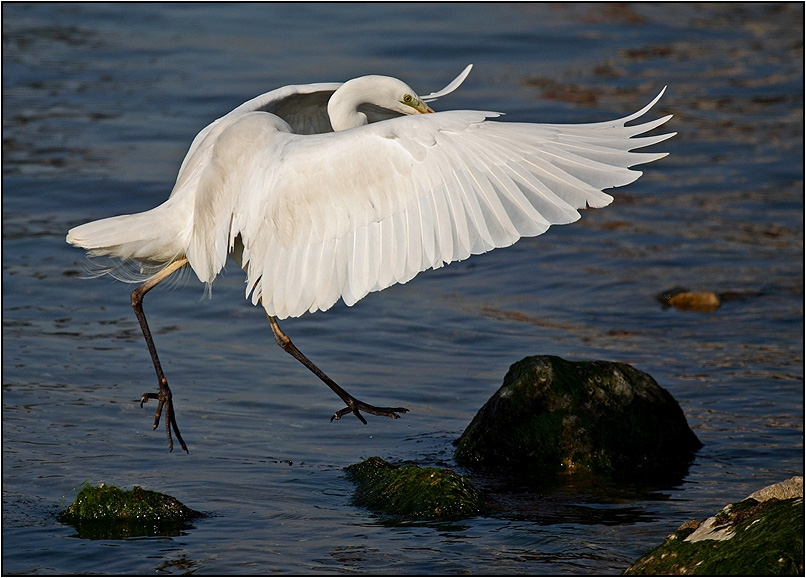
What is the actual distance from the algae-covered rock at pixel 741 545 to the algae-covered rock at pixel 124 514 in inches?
93.2

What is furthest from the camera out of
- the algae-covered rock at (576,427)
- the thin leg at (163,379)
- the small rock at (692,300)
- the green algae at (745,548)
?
the small rock at (692,300)

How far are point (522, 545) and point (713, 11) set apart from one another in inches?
686

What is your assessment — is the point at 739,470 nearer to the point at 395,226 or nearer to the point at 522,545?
the point at 522,545

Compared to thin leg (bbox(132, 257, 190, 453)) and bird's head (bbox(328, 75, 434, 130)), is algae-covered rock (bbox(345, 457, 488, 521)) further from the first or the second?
bird's head (bbox(328, 75, 434, 130))

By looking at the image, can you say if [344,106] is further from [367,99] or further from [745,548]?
[745,548]

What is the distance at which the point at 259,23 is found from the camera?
1955 centimetres

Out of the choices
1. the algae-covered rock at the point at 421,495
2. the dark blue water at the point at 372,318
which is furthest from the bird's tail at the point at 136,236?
the algae-covered rock at the point at 421,495

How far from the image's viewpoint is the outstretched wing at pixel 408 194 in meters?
5.15

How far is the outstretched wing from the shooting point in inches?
203

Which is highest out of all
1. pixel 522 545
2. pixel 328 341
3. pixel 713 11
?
pixel 713 11

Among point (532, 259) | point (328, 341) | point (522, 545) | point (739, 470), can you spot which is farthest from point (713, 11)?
point (522, 545)

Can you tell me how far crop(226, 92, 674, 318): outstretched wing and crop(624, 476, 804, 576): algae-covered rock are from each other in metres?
1.46

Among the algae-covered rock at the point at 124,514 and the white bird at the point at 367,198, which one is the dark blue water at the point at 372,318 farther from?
the white bird at the point at 367,198

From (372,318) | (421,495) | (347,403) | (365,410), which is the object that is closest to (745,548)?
(421,495)
